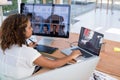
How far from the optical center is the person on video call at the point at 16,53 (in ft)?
3.93

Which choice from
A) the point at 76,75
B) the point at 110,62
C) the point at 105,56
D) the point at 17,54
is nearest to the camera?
the point at 76,75

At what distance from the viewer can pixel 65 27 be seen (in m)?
1.90

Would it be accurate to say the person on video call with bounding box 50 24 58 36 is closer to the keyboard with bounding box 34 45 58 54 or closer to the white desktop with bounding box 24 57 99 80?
the keyboard with bounding box 34 45 58 54

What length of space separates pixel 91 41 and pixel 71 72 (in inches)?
30.5

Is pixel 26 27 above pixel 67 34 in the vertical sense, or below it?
above

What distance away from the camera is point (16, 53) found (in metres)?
Answer: 1.21

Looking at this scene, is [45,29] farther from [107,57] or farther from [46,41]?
[107,57]

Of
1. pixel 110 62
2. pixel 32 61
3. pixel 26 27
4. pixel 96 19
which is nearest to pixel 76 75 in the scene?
pixel 32 61

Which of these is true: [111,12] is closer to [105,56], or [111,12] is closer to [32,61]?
[105,56]

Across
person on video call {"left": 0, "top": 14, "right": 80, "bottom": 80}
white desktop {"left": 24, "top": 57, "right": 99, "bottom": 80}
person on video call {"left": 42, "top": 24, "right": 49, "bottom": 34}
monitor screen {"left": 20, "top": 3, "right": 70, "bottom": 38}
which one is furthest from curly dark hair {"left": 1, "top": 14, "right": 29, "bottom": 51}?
person on video call {"left": 42, "top": 24, "right": 49, "bottom": 34}

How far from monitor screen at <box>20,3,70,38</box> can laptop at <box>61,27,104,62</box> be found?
0.74 feet

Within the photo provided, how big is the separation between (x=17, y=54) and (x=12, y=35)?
0.13m

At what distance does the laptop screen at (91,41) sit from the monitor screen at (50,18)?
239mm

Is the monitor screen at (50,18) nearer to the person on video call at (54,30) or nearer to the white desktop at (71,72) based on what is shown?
the person on video call at (54,30)
